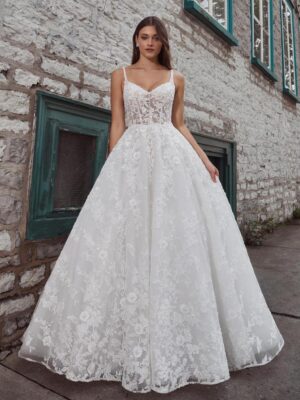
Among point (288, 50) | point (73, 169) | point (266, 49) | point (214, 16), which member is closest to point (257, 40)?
point (266, 49)

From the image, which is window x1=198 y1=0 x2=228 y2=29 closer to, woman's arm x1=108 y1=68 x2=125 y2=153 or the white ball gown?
woman's arm x1=108 y1=68 x2=125 y2=153

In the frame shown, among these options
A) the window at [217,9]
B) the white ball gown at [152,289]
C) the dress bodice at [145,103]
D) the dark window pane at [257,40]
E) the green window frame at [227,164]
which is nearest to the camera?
the white ball gown at [152,289]

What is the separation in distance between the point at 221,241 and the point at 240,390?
2.35 feet

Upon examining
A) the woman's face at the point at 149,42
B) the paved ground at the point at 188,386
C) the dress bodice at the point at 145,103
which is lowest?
the paved ground at the point at 188,386

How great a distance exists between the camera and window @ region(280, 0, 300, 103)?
700 centimetres

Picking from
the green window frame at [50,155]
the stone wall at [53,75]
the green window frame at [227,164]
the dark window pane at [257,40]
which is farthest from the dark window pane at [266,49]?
the green window frame at [50,155]

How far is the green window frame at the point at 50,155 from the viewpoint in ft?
6.71

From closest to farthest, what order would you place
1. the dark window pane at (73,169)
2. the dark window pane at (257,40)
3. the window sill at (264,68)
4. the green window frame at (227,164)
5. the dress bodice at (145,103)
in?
the dress bodice at (145,103) < the dark window pane at (73,169) < the green window frame at (227,164) < the window sill at (264,68) < the dark window pane at (257,40)

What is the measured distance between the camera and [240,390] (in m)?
1.44

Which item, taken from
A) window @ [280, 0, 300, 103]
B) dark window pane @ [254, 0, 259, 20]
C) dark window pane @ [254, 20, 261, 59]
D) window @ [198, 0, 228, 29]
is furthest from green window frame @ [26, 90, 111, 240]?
window @ [280, 0, 300, 103]

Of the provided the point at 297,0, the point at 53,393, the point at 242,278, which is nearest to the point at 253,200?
the point at 242,278

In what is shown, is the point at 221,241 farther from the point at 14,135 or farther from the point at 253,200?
the point at 253,200

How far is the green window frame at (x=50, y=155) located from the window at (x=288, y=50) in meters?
6.20

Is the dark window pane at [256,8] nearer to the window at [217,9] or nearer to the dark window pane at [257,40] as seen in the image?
the dark window pane at [257,40]
